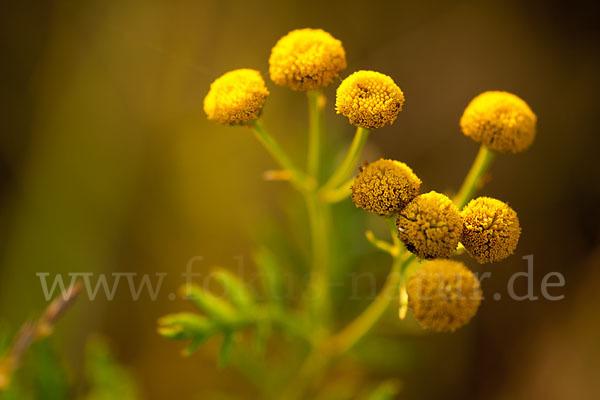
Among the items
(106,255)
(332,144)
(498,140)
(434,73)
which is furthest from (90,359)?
(434,73)

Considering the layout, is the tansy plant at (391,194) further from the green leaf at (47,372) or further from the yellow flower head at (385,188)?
the green leaf at (47,372)

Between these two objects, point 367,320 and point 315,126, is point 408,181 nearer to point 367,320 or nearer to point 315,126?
point 315,126

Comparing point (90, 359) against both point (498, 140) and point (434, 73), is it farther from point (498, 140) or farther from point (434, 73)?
point (434, 73)

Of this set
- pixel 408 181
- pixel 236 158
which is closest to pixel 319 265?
pixel 408 181

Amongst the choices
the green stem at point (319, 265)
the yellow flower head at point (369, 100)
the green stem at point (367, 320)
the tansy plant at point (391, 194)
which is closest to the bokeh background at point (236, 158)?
the green stem at point (367, 320)

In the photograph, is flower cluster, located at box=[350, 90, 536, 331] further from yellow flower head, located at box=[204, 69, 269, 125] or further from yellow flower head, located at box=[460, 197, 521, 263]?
yellow flower head, located at box=[204, 69, 269, 125]

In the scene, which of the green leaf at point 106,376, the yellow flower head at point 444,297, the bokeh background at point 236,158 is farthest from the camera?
the bokeh background at point 236,158
